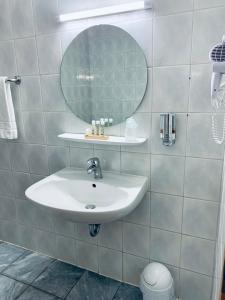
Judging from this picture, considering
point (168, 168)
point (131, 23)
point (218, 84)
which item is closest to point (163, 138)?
point (168, 168)

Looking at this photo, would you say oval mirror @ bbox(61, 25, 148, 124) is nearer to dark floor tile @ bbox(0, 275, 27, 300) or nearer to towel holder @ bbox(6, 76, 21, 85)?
towel holder @ bbox(6, 76, 21, 85)

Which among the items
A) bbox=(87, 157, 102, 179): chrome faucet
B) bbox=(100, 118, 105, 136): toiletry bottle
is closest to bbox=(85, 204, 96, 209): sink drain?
bbox=(87, 157, 102, 179): chrome faucet

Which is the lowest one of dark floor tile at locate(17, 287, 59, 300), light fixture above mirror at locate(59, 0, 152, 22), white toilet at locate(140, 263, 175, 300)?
dark floor tile at locate(17, 287, 59, 300)

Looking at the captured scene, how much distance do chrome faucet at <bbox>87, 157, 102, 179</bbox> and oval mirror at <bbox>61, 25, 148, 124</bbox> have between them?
0.26 meters

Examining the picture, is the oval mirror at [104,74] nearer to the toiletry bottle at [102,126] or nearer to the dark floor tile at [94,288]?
the toiletry bottle at [102,126]

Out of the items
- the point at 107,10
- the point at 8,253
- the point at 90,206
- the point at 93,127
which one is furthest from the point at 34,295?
the point at 107,10

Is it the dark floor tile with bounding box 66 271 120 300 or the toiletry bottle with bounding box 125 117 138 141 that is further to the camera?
the dark floor tile with bounding box 66 271 120 300

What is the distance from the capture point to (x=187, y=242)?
1396 millimetres

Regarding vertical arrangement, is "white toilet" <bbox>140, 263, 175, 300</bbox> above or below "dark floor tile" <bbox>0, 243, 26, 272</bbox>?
above

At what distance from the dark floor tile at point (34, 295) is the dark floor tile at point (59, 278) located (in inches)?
1.3

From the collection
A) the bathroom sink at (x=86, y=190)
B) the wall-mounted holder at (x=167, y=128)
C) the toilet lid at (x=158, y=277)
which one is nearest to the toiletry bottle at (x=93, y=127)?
the bathroom sink at (x=86, y=190)

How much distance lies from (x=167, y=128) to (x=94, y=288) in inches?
48.5

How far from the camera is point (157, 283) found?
1.34m

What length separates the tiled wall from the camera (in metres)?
1.17
